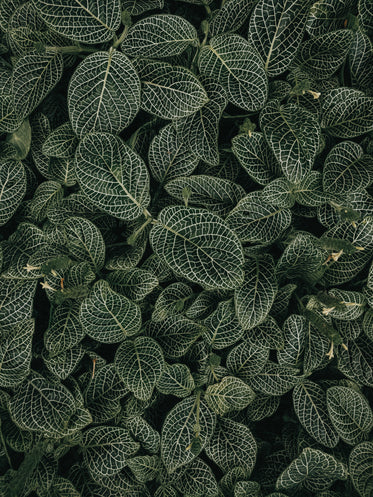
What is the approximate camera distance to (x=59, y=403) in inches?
52.0

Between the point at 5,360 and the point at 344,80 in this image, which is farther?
the point at 344,80

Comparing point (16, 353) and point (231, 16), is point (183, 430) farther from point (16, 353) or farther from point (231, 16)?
point (231, 16)

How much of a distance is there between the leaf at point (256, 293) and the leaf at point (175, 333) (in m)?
0.15

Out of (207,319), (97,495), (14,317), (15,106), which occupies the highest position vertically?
(15,106)

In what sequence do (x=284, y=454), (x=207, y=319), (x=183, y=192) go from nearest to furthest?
(x=183, y=192) < (x=207, y=319) < (x=284, y=454)

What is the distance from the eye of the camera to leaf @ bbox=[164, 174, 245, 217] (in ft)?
4.37

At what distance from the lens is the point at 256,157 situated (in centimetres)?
133

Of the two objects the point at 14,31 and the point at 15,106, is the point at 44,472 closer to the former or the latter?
the point at 15,106

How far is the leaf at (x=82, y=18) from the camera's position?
1169 millimetres

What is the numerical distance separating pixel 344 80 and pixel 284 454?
1.36m

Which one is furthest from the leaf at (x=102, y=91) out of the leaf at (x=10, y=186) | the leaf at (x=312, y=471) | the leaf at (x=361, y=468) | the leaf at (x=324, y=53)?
the leaf at (x=361, y=468)

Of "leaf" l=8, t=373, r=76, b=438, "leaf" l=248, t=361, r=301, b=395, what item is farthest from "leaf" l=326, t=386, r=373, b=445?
"leaf" l=8, t=373, r=76, b=438

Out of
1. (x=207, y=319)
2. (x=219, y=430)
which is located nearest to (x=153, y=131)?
(x=207, y=319)

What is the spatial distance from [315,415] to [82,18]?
4.76 feet
